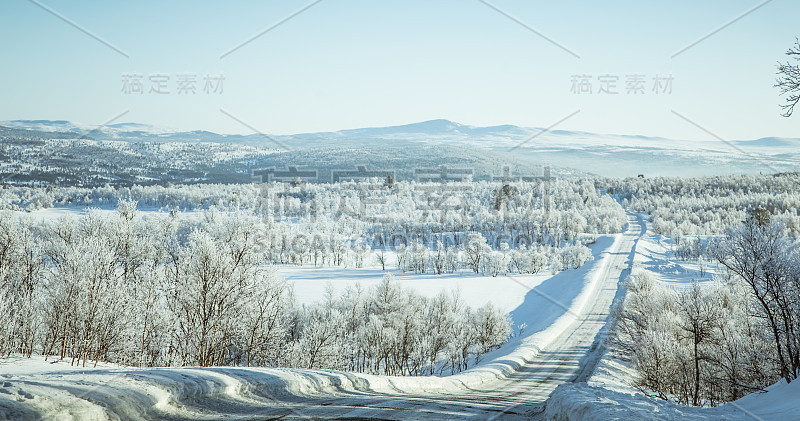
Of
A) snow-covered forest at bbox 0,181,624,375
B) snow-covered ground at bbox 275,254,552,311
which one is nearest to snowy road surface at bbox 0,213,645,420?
snow-covered forest at bbox 0,181,624,375

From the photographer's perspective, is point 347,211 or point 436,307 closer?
point 436,307

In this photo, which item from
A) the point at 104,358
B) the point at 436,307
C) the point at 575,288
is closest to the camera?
the point at 104,358

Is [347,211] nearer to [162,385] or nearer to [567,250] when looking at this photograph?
[567,250]

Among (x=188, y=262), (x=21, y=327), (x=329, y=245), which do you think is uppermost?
(x=188, y=262)

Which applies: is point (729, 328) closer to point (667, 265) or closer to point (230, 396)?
point (230, 396)

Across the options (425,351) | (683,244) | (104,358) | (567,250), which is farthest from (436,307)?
(683,244)

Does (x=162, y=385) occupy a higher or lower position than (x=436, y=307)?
higher

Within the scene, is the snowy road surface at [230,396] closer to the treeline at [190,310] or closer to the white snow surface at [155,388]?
the white snow surface at [155,388]
